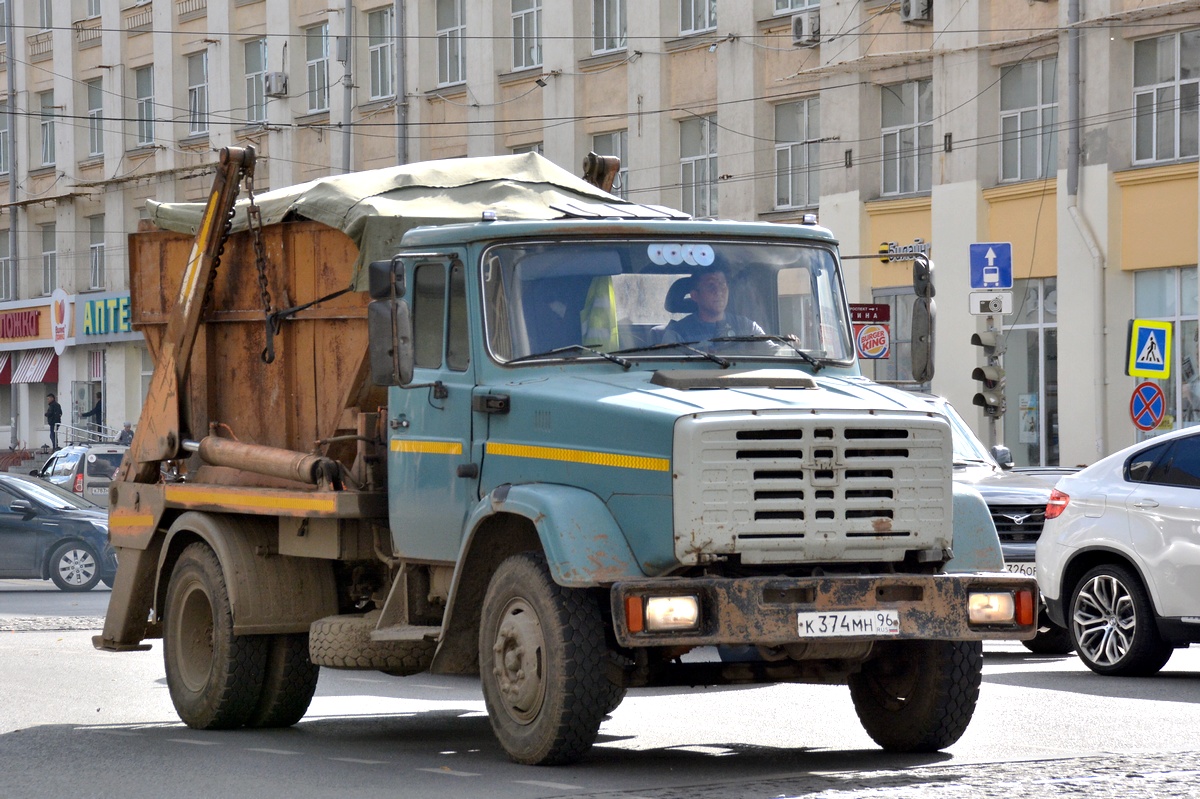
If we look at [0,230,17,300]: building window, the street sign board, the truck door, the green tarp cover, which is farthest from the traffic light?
[0,230,17,300]: building window

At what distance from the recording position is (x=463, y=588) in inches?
369

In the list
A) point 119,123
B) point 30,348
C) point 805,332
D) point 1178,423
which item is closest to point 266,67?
point 119,123

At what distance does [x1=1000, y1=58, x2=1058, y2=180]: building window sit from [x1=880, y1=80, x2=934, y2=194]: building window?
4.53 feet

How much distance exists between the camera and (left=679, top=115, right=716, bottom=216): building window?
36.4 metres

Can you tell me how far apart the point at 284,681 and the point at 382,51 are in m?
34.3

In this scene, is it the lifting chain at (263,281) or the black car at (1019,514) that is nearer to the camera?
the lifting chain at (263,281)

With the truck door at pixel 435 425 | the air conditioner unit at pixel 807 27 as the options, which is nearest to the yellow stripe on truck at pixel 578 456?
the truck door at pixel 435 425

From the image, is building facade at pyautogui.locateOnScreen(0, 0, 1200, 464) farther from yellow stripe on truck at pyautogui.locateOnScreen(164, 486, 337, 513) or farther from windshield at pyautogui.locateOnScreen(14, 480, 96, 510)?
yellow stripe on truck at pyautogui.locateOnScreen(164, 486, 337, 513)

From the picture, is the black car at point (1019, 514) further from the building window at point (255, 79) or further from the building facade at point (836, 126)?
the building window at point (255, 79)

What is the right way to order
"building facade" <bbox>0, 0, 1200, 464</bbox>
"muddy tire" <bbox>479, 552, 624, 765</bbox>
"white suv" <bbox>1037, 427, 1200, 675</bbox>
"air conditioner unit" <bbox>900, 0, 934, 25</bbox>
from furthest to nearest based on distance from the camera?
"air conditioner unit" <bbox>900, 0, 934, 25</bbox>
"building facade" <bbox>0, 0, 1200, 464</bbox>
"white suv" <bbox>1037, 427, 1200, 675</bbox>
"muddy tire" <bbox>479, 552, 624, 765</bbox>

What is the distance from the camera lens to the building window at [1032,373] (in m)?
30.8

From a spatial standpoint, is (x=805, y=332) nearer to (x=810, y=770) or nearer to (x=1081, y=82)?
(x=810, y=770)

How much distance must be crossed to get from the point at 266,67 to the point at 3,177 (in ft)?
48.4

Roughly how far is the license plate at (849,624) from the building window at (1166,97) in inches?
848
